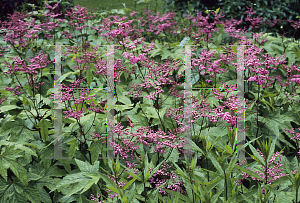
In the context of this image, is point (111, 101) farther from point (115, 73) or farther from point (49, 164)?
point (49, 164)

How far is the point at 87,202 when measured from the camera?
197 centimetres

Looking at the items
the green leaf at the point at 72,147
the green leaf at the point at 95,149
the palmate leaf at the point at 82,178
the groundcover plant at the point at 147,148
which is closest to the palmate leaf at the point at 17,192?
the groundcover plant at the point at 147,148

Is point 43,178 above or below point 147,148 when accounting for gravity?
below

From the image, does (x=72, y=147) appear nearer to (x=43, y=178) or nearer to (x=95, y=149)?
(x=95, y=149)

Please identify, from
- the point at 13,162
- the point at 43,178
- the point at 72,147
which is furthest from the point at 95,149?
the point at 13,162

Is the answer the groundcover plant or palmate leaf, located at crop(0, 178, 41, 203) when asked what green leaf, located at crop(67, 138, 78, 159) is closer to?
the groundcover plant

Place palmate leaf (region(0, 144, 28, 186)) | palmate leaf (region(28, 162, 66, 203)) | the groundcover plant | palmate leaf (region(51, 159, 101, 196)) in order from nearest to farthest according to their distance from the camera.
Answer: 1. the groundcover plant
2. palmate leaf (region(51, 159, 101, 196))
3. palmate leaf (region(0, 144, 28, 186))
4. palmate leaf (region(28, 162, 66, 203))

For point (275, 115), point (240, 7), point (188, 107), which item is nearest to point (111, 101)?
point (188, 107)

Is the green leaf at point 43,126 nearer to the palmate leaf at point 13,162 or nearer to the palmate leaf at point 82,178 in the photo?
the palmate leaf at point 13,162

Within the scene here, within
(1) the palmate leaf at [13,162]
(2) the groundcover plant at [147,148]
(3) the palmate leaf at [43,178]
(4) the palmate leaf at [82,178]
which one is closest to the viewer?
(2) the groundcover plant at [147,148]

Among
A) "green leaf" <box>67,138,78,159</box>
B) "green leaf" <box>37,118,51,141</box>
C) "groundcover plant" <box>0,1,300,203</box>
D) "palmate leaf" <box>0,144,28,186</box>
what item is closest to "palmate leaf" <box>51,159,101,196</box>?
"groundcover plant" <box>0,1,300,203</box>

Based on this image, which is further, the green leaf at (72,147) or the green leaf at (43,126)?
the green leaf at (43,126)

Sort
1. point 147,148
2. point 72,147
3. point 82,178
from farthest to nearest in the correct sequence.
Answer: point 147,148, point 72,147, point 82,178

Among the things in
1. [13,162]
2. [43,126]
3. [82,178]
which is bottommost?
[82,178]
